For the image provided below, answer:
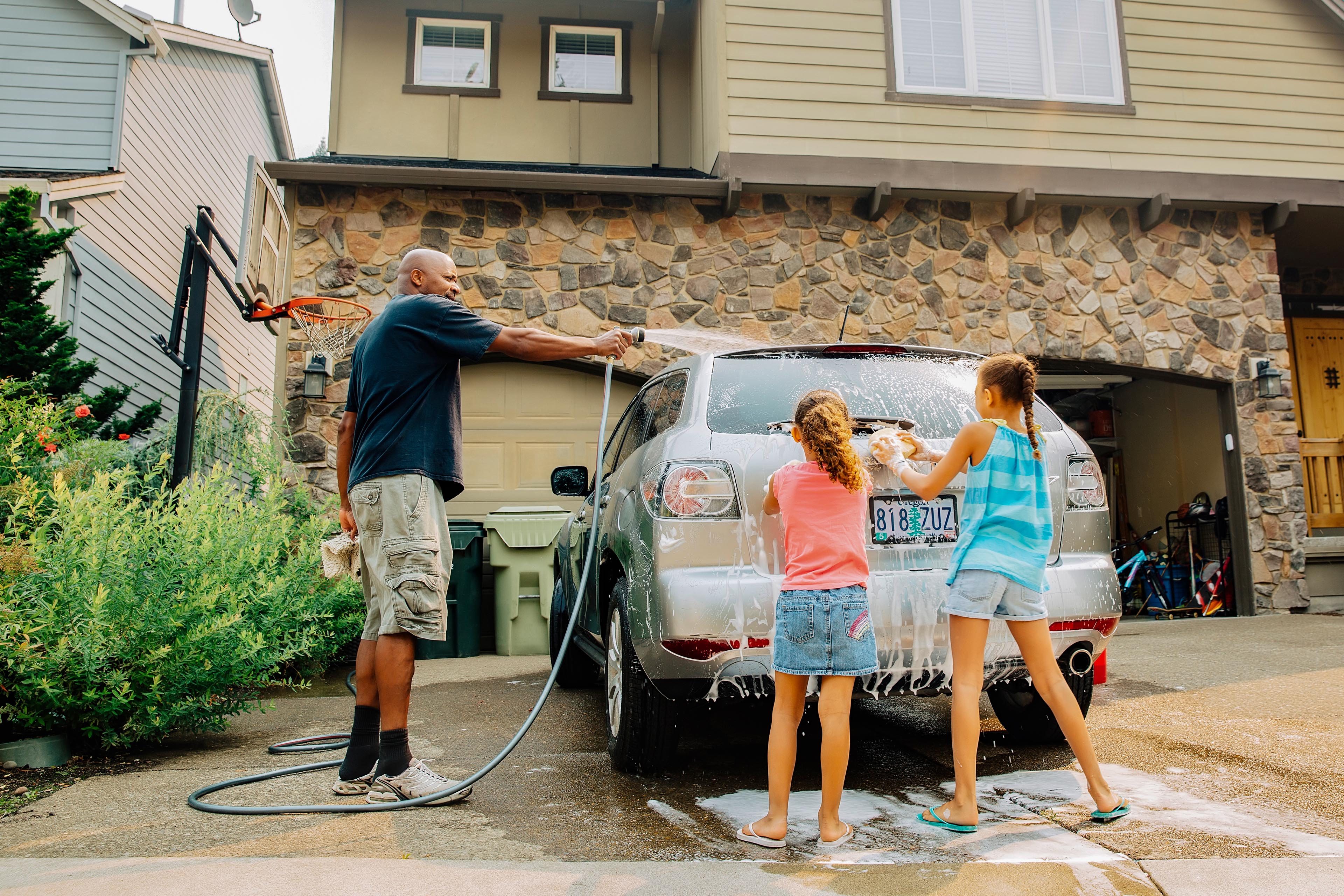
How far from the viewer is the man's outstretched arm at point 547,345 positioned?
3.09m

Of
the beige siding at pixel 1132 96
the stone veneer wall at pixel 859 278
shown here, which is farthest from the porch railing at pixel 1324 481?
the beige siding at pixel 1132 96

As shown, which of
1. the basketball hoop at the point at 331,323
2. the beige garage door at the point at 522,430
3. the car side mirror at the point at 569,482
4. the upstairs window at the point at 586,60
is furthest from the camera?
the upstairs window at the point at 586,60

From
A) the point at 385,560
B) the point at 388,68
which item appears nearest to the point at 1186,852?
the point at 385,560

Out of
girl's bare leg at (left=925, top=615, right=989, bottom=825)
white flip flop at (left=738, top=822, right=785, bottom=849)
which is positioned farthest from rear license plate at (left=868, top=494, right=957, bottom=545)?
white flip flop at (left=738, top=822, right=785, bottom=849)

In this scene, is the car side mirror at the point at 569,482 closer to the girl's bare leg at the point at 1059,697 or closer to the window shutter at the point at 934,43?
the girl's bare leg at the point at 1059,697

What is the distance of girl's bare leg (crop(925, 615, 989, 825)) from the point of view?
2.57m

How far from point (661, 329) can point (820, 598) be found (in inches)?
256

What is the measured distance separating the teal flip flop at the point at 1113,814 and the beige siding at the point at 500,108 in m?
8.73

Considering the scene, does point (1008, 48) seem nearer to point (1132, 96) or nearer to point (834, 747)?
point (1132, 96)

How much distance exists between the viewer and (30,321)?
639 centimetres

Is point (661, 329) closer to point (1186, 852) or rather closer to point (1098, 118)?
point (1098, 118)

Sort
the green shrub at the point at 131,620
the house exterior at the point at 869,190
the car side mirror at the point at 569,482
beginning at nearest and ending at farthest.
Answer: the green shrub at the point at 131,620 < the car side mirror at the point at 569,482 < the house exterior at the point at 869,190

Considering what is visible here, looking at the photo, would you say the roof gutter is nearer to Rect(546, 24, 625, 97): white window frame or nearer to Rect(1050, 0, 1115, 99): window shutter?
Rect(546, 24, 625, 97): white window frame

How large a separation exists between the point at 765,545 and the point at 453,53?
9.08m
